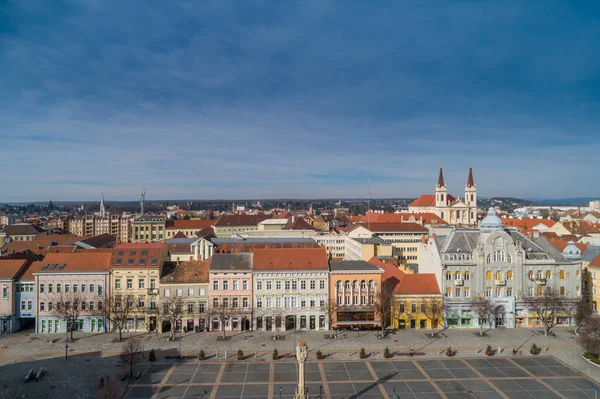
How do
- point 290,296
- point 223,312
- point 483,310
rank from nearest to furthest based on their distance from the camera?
1. point 223,312
2. point 483,310
3. point 290,296

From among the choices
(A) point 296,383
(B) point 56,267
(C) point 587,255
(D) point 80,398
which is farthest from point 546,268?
(B) point 56,267

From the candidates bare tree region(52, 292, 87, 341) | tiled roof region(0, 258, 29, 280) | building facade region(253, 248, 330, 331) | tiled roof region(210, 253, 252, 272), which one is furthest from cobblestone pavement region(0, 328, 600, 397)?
tiled roof region(210, 253, 252, 272)

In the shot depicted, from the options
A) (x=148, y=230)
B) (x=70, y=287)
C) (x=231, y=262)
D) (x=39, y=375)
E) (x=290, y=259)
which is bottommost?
(x=39, y=375)

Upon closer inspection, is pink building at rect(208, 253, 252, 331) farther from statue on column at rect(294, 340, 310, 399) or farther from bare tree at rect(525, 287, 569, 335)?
bare tree at rect(525, 287, 569, 335)

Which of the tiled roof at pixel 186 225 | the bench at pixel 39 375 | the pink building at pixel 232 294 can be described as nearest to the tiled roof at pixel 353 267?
the pink building at pixel 232 294

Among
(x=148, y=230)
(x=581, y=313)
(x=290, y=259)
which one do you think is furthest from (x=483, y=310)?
(x=148, y=230)

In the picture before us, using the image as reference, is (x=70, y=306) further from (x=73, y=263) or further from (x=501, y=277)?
(x=501, y=277)
